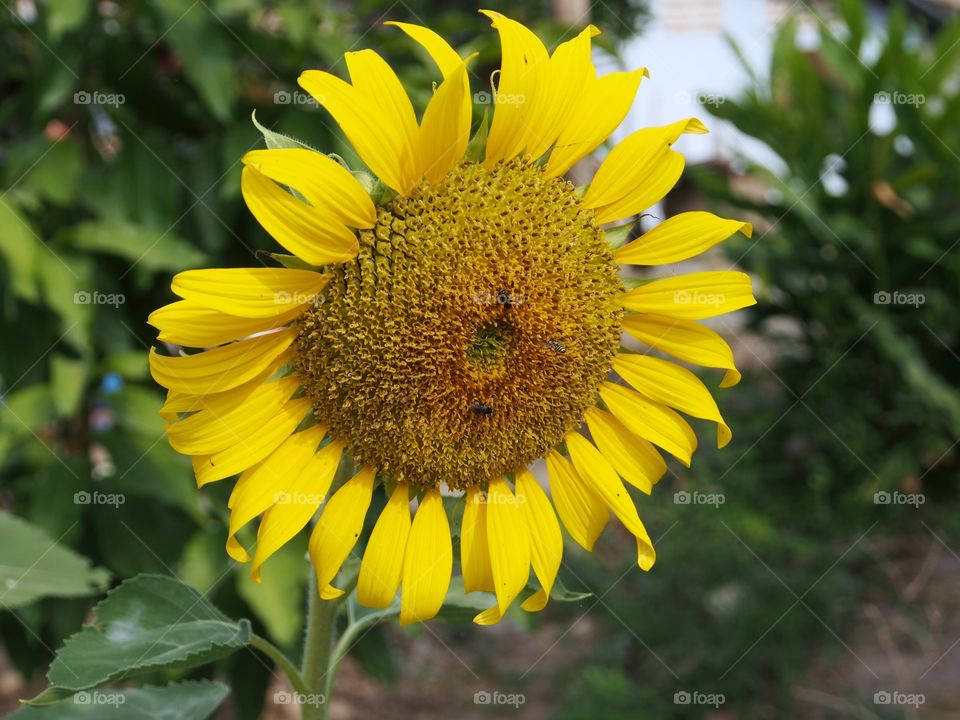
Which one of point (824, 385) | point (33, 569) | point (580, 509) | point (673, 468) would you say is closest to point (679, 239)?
point (580, 509)

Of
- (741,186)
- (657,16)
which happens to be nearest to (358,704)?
(657,16)

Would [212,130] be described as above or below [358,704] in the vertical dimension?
above

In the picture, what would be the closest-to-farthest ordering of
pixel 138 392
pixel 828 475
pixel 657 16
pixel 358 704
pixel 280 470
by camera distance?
1. pixel 280 470
2. pixel 138 392
3. pixel 358 704
4. pixel 828 475
5. pixel 657 16

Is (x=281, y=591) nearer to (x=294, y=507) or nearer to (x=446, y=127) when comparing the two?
(x=294, y=507)

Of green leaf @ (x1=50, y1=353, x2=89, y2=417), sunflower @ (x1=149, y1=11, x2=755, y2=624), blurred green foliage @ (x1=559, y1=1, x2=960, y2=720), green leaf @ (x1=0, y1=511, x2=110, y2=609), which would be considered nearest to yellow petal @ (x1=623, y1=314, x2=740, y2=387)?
sunflower @ (x1=149, y1=11, x2=755, y2=624)

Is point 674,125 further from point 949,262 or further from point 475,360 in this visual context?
point 949,262

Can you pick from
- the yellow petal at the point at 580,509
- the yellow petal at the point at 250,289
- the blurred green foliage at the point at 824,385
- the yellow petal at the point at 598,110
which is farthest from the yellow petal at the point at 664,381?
the blurred green foliage at the point at 824,385
